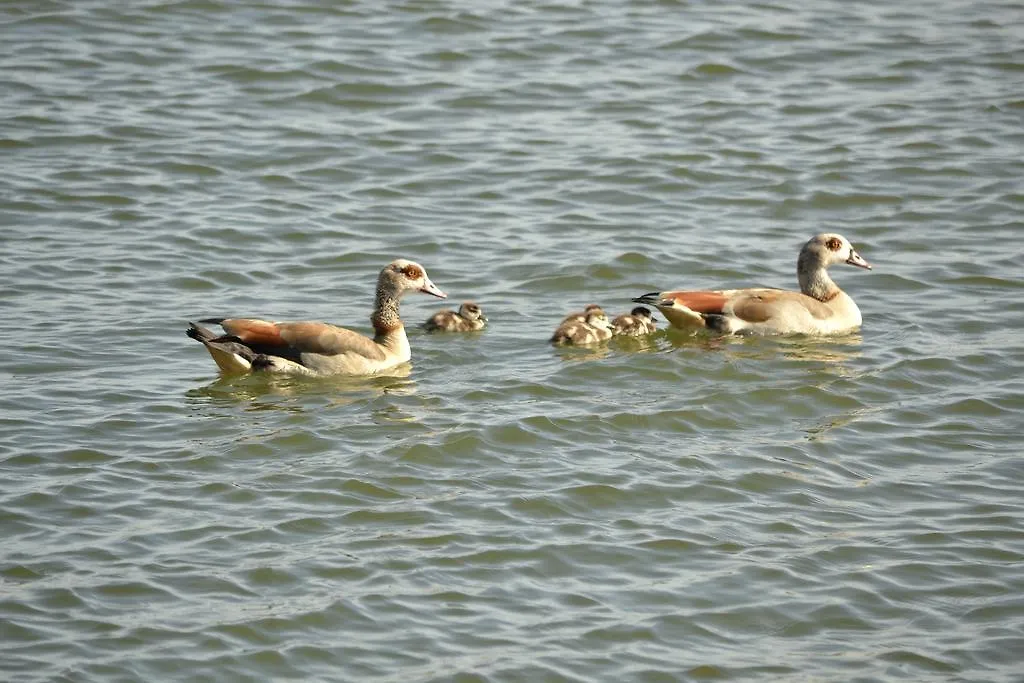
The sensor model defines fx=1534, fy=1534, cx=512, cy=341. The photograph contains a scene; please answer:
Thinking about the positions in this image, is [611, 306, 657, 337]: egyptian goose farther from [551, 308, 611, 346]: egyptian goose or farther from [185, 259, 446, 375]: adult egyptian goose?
[185, 259, 446, 375]: adult egyptian goose

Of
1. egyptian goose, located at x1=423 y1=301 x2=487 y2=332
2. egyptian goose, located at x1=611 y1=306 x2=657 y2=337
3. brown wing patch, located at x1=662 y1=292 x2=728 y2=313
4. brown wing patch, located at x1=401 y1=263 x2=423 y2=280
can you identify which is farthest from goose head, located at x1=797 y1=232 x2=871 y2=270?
brown wing patch, located at x1=401 y1=263 x2=423 y2=280

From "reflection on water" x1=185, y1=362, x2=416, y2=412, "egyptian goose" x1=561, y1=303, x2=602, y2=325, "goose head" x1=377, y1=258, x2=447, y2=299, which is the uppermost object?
"goose head" x1=377, y1=258, x2=447, y2=299

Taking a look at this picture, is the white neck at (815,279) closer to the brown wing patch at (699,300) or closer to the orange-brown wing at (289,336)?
the brown wing patch at (699,300)

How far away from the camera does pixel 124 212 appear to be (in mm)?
14992

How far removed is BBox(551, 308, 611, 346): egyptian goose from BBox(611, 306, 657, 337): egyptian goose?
0.59ft

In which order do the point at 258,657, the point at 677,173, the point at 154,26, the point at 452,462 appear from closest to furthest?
the point at 258,657 → the point at 452,462 → the point at 677,173 → the point at 154,26

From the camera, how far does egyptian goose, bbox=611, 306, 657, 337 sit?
1222 cm

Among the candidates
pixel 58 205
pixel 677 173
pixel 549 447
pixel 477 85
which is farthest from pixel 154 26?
pixel 549 447

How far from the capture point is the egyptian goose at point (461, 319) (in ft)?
40.5

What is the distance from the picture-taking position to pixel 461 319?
1245 centimetres

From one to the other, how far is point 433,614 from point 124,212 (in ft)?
27.8

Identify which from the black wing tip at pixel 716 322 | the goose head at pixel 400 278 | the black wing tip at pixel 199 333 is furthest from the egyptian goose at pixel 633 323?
the black wing tip at pixel 199 333

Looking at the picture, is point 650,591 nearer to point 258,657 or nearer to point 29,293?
point 258,657

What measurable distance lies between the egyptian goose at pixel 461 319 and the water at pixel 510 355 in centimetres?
36
